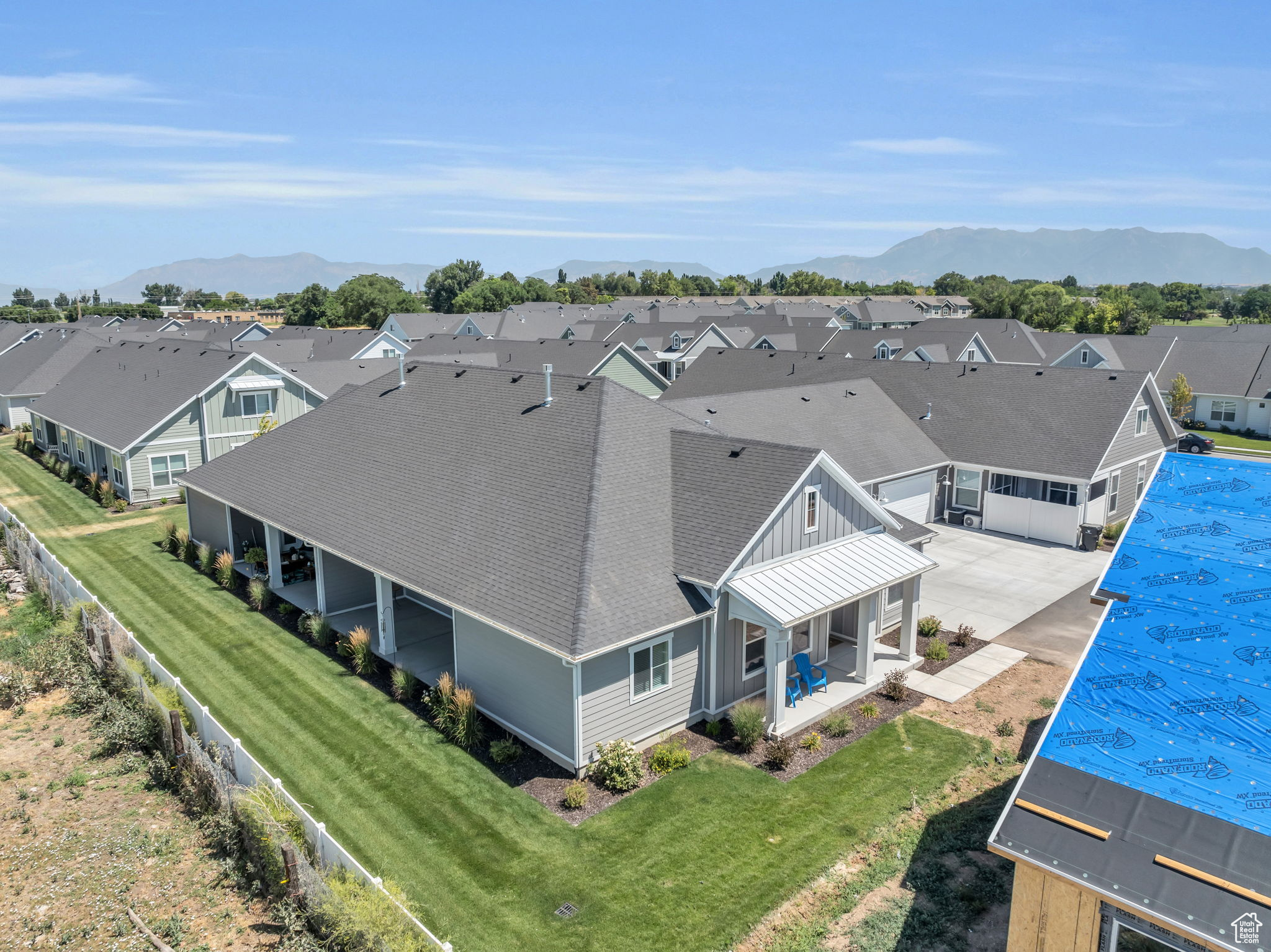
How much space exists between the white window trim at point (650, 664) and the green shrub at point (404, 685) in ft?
18.4

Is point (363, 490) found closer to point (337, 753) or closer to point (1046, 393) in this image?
point (337, 753)

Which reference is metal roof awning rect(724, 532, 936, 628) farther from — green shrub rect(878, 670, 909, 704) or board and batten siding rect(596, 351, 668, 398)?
board and batten siding rect(596, 351, 668, 398)

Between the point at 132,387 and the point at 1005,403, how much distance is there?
139 ft

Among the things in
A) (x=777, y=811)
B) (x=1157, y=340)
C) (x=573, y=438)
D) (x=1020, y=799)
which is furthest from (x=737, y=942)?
(x=1157, y=340)

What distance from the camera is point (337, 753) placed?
1689 cm

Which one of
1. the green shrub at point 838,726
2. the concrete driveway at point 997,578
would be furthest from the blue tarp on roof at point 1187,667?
the concrete driveway at point 997,578

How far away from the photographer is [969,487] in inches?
1342

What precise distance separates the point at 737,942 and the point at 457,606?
8421 millimetres

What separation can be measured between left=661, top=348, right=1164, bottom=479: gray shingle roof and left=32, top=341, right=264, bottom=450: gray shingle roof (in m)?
23.4

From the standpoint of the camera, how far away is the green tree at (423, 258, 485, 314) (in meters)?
156

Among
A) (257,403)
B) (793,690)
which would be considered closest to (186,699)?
(793,690)

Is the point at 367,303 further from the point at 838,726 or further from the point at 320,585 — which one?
the point at 838,726

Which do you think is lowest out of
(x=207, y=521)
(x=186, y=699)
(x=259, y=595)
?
(x=259, y=595)

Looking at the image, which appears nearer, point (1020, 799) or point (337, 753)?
point (1020, 799)
